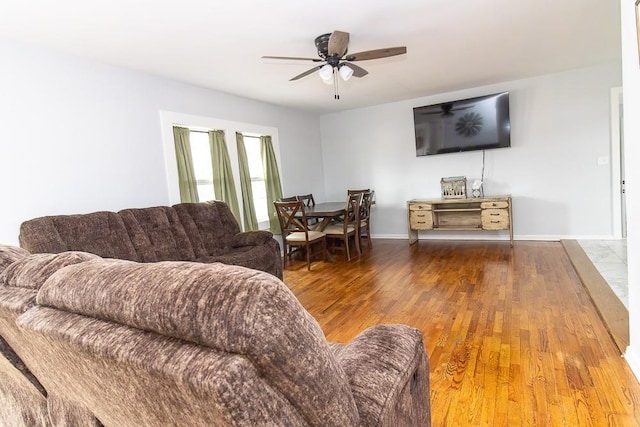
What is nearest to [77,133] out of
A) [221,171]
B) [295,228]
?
[221,171]

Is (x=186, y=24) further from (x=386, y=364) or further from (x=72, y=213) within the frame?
(x=386, y=364)

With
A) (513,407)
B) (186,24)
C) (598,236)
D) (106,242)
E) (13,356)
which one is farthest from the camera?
(598,236)

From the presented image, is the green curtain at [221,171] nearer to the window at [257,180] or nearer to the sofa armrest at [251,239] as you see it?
the window at [257,180]

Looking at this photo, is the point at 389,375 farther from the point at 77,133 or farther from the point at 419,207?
the point at 419,207

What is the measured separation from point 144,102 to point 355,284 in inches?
114

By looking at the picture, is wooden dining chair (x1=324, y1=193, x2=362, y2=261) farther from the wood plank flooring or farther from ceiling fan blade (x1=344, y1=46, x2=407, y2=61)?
the wood plank flooring

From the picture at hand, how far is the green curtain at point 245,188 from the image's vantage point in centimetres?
490

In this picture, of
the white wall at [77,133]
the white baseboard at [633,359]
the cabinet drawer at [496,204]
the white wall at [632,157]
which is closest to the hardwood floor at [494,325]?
the white baseboard at [633,359]

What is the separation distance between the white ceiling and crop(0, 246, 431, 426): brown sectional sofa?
223 cm

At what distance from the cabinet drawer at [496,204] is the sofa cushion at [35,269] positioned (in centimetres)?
508

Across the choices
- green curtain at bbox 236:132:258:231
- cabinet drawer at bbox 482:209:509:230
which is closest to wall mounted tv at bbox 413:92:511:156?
cabinet drawer at bbox 482:209:509:230

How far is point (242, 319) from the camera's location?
552 mm

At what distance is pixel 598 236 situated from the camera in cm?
502

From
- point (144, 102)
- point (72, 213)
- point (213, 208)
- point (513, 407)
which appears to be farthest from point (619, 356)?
point (144, 102)
